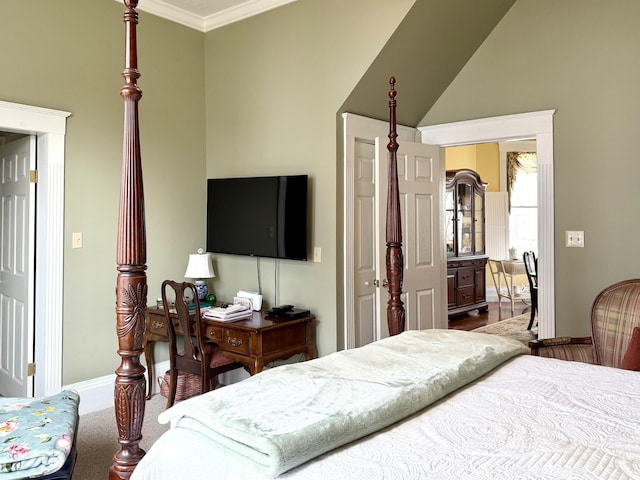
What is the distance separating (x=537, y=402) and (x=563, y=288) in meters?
2.37

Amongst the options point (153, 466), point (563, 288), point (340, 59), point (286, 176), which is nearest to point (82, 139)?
point (286, 176)

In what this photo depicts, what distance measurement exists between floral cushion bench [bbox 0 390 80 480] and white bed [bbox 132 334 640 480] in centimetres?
94

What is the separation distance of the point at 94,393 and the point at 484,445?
330 cm

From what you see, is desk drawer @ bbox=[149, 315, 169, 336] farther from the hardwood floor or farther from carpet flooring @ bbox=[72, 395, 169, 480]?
the hardwood floor

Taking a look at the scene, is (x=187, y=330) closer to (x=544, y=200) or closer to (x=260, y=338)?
(x=260, y=338)

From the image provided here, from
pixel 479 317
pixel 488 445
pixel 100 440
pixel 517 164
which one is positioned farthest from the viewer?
pixel 517 164

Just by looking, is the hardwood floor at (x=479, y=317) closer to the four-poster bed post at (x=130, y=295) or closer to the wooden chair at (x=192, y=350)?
the wooden chair at (x=192, y=350)

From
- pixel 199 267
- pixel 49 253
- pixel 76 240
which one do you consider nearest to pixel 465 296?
pixel 199 267

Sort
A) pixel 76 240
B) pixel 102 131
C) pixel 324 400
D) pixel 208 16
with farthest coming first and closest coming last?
pixel 208 16 < pixel 102 131 < pixel 76 240 < pixel 324 400

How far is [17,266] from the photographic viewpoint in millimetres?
3725

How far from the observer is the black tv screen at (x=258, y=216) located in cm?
372

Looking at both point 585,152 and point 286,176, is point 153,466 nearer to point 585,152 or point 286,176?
point 286,176

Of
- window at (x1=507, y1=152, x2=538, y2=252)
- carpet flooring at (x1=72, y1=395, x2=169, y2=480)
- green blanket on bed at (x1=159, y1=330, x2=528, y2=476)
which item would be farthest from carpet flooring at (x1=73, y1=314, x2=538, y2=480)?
window at (x1=507, y1=152, x2=538, y2=252)

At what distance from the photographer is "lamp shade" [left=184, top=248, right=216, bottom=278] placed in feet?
13.3
